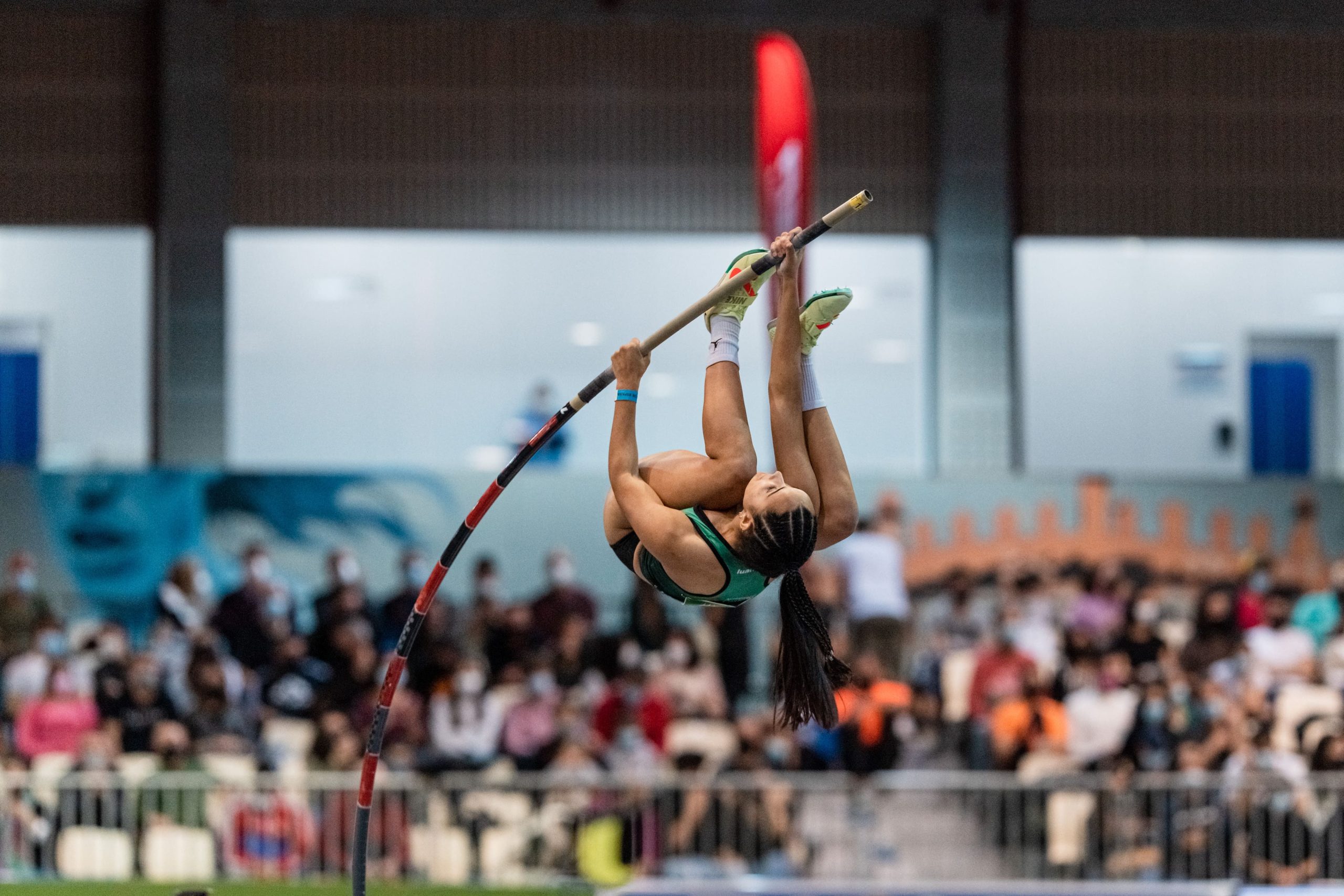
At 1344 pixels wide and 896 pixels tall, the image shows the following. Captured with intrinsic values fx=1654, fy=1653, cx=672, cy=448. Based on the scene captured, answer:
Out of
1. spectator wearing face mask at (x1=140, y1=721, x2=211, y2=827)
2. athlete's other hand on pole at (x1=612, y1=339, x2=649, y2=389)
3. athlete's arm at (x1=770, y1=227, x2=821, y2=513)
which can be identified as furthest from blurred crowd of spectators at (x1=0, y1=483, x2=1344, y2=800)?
athlete's other hand on pole at (x1=612, y1=339, x2=649, y2=389)

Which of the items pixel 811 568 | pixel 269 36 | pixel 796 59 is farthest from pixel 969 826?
pixel 269 36

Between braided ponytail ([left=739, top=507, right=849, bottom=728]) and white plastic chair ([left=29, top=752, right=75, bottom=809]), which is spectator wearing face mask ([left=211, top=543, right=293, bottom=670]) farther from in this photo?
braided ponytail ([left=739, top=507, right=849, bottom=728])

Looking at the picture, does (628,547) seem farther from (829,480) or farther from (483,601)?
(483,601)

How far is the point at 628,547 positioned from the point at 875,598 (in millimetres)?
7426

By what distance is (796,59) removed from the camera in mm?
12844

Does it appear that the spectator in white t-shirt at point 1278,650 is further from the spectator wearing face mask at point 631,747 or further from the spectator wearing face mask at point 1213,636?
the spectator wearing face mask at point 631,747

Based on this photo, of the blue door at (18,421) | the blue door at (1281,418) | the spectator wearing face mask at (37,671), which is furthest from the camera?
the blue door at (1281,418)

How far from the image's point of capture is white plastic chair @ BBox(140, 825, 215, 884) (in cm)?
992

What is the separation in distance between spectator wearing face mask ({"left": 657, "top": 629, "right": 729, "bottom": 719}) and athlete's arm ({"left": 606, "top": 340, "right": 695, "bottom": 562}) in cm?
611

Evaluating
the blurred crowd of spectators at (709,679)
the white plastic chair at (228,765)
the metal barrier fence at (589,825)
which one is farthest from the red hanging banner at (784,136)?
the white plastic chair at (228,765)

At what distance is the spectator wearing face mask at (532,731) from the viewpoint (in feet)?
34.9

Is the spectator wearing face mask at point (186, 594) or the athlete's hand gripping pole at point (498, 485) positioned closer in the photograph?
the athlete's hand gripping pole at point (498, 485)

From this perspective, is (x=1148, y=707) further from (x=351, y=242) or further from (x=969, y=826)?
(x=351, y=242)

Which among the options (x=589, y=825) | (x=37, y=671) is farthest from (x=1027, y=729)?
(x=37, y=671)
